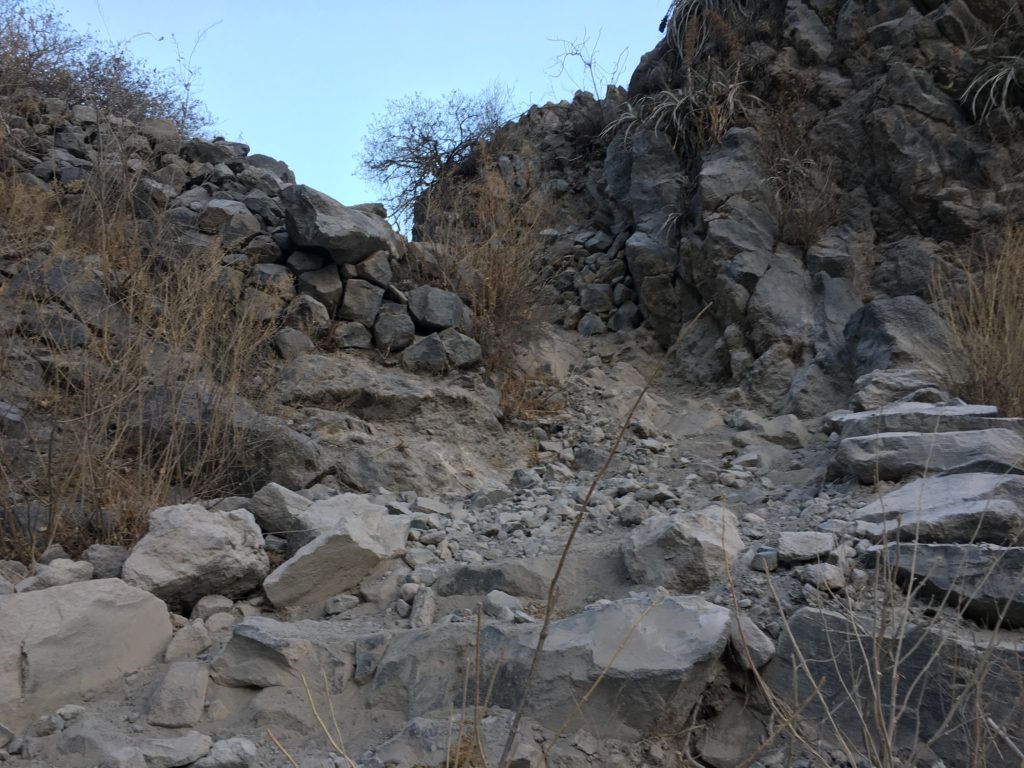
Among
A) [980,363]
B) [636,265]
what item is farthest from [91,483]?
[636,265]

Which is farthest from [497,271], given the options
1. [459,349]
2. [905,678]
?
[905,678]

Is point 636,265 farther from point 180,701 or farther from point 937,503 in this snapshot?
point 180,701

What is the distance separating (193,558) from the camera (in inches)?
106

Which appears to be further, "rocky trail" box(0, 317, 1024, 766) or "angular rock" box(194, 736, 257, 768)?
"rocky trail" box(0, 317, 1024, 766)

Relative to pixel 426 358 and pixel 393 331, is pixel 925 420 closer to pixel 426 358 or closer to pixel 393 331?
pixel 426 358

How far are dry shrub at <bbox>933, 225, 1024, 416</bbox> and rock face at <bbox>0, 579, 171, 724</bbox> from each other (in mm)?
3641

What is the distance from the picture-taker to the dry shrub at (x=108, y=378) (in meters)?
2.96

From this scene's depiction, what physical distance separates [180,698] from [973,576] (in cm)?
222

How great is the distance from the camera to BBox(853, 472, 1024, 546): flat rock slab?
2393 mm

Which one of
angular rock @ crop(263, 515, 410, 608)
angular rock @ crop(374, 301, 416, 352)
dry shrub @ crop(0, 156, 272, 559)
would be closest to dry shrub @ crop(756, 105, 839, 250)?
angular rock @ crop(374, 301, 416, 352)

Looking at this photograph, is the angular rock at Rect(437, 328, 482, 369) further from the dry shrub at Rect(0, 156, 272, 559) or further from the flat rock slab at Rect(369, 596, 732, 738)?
the flat rock slab at Rect(369, 596, 732, 738)

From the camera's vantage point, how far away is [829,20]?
6.69 metres

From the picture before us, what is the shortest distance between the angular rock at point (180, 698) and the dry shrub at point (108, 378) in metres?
0.88

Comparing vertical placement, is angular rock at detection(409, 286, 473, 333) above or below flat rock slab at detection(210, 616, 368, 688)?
above
